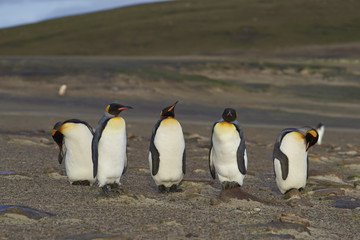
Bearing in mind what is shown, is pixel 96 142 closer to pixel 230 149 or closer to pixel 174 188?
pixel 174 188

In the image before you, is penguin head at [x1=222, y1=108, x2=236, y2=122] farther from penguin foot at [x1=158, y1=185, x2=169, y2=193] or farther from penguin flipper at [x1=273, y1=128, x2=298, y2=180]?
penguin foot at [x1=158, y1=185, x2=169, y2=193]

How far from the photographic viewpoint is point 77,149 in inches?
301

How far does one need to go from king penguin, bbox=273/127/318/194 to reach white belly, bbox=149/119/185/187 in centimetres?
122

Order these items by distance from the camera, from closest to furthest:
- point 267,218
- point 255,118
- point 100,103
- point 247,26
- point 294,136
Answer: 1. point 267,218
2. point 294,136
3. point 255,118
4. point 100,103
5. point 247,26

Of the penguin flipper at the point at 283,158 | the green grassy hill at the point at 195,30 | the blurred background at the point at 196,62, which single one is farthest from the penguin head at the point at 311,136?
the green grassy hill at the point at 195,30

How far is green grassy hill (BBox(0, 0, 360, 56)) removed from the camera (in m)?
54.4

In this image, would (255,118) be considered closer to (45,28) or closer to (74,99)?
(74,99)

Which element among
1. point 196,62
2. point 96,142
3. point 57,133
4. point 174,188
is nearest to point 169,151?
point 174,188

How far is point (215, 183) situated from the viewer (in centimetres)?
845

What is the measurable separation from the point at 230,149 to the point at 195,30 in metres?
53.4

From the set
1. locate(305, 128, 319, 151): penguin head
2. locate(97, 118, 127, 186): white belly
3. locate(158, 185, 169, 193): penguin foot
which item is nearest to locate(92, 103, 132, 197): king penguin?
locate(97, 118, 127, 186): white belly

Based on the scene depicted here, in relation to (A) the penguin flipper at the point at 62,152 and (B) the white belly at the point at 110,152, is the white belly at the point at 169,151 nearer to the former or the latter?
(B) the white belly at the point at 110,152

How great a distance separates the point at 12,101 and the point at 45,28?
5055cm

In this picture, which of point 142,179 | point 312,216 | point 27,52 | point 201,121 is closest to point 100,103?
point 201,121
